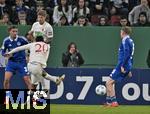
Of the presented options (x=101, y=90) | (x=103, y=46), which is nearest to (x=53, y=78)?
(x=101, y=90)

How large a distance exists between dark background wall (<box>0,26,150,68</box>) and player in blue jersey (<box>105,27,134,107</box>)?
3.50m

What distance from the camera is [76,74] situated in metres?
22.9

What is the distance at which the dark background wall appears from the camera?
24969 millimetres

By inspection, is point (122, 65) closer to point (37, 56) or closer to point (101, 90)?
point (101, 90)

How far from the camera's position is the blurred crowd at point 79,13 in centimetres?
2528

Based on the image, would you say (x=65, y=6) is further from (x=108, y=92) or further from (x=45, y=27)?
(x=108, y=92)

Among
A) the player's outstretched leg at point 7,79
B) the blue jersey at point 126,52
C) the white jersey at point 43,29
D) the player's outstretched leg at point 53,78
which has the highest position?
the white jersey at point 43,29

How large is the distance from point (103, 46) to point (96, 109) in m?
5.07

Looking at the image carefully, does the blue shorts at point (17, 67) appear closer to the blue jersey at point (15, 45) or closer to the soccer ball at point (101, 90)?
the blue jersey at point (15, 45)

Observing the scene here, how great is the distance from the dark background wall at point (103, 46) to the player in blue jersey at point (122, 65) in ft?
11.5

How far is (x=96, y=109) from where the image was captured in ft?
67.1

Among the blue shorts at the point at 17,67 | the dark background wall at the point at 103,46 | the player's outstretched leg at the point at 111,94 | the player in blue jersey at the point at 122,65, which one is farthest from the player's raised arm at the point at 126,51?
the dark background wall at the point at 103,46

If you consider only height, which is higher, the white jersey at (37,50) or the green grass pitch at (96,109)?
the white jersey at (37,50)

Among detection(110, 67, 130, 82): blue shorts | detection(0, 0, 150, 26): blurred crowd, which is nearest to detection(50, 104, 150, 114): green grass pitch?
detection(110, 67, 130, 82): blue shorts
